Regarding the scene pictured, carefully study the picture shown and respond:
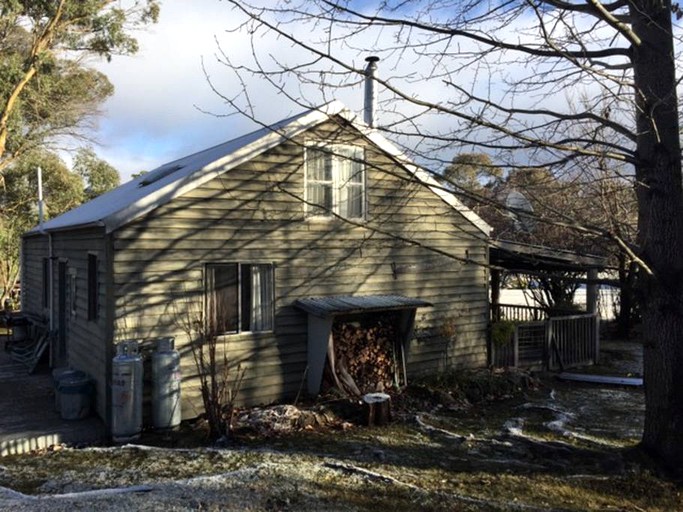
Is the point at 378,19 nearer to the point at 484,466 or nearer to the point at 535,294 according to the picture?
the point at 484,466

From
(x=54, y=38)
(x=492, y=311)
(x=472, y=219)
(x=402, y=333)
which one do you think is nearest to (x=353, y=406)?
(x=402, y=333)

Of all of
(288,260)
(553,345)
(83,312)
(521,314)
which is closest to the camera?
(83,312)

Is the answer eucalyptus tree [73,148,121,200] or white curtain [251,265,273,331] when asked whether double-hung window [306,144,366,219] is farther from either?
eucalyptus tree [73,148,121,200]

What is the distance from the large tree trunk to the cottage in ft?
6.86

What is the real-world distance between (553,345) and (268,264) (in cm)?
765

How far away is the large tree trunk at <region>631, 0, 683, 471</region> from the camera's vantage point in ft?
20.5

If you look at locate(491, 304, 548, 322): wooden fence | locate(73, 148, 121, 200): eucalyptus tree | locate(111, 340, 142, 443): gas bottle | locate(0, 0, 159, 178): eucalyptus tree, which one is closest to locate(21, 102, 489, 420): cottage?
locate(111, 340, 142, 443): gas bottle

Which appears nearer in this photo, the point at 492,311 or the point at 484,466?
the point at 484,466

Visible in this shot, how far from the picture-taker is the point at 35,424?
7.95 meters

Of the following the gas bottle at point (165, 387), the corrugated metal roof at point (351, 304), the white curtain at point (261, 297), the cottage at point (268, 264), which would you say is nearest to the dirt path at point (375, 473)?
the gas bottle at point (165, 387)

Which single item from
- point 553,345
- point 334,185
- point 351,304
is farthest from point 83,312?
point 553,345

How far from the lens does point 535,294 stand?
762 inches

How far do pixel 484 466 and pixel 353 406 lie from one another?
2478 mm

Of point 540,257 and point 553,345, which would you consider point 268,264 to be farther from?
point 553,345
